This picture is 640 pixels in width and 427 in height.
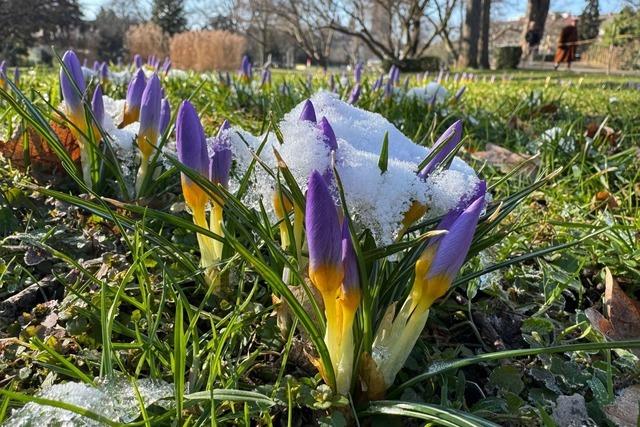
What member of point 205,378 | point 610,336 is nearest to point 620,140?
point 610,336

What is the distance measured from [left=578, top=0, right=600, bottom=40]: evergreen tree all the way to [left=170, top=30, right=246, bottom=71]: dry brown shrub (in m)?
34.3

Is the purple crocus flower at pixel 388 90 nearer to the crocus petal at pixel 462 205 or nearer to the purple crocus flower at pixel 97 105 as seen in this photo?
the purple crocus flower at pixel 97 105

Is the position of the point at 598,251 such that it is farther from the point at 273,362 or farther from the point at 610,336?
the point at 273,362

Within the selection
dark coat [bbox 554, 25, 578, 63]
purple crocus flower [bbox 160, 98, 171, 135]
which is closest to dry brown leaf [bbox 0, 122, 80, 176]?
purple crocus flower [bbox 160, 98, 171, 135]

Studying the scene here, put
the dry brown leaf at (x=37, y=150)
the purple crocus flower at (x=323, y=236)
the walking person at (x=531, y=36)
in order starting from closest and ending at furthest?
the purple crocus flower at (x=323, y=236) < the dry brown leaf at (x=37, y=150) < the walking person at (x=531, y=36)

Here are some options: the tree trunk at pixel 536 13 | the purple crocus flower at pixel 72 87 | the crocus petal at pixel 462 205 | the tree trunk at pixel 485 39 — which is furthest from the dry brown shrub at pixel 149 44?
the crocus petal at pixel 462 205

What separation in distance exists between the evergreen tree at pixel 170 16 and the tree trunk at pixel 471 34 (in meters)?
23.6

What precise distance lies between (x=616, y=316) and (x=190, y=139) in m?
1.03

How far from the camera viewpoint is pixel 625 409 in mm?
984

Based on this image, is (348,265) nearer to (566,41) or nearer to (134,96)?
(134,96)

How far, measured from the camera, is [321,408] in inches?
31.9

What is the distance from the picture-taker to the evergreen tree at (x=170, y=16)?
3697cm

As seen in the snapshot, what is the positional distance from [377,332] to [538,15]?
25.5 m

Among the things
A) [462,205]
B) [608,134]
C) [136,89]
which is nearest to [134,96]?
[136,89]
